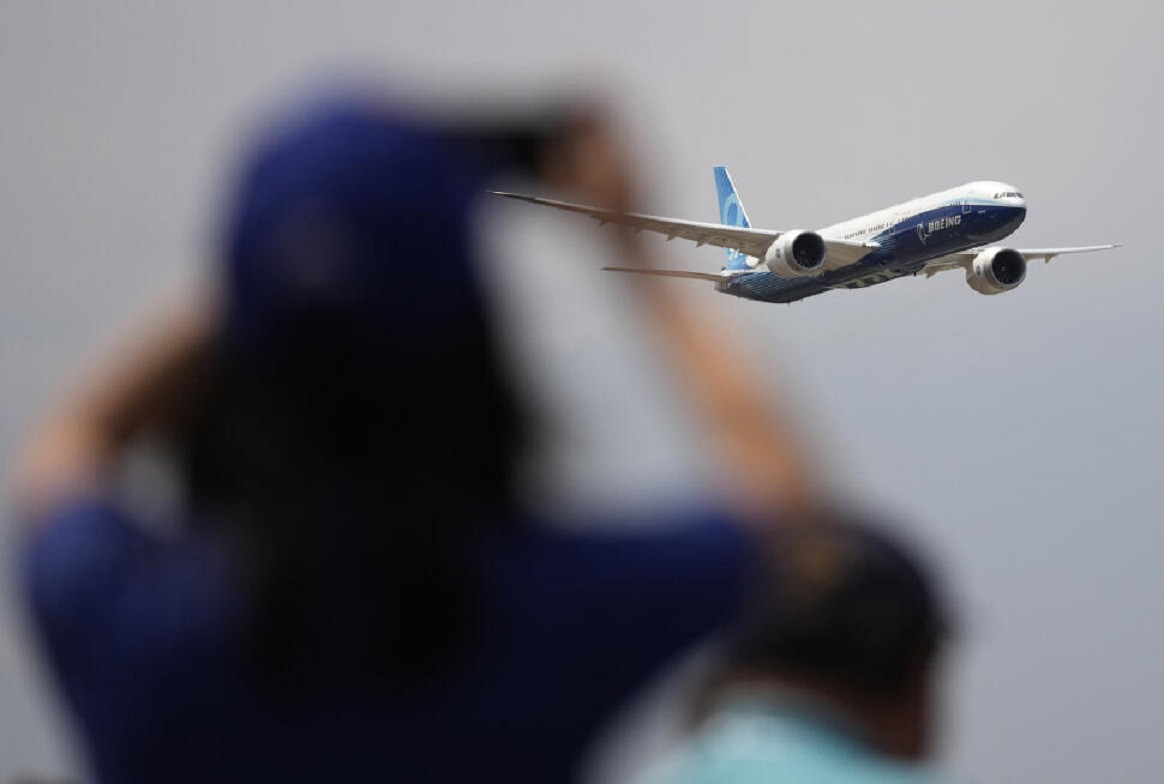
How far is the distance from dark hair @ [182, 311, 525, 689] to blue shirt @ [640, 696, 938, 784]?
769mm

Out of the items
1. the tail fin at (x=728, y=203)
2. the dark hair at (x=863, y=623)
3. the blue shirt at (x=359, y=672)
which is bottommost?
the blue shirt at (x=359, y=672)

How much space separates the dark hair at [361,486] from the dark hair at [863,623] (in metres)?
0.73

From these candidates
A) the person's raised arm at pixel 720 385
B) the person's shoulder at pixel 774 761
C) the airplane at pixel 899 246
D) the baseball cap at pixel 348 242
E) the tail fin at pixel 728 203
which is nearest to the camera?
the baseball cap at pixel 348 242

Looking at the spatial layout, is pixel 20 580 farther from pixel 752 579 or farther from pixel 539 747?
pixel 752 579

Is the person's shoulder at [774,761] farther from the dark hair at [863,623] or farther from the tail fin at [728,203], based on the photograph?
the tail fin at [728,203]

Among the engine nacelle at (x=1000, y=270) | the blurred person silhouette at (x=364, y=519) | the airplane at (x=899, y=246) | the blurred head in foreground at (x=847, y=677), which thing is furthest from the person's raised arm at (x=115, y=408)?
the engine nacelle at (x=1000, y=270)

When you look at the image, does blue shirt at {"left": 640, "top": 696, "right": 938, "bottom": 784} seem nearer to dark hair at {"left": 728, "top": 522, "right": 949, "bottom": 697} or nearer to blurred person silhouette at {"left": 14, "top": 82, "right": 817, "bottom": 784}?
dark hair at {"left": 728, "top": 522, "right": 949, "bottom": 697}

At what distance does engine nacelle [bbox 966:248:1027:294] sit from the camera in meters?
64.6

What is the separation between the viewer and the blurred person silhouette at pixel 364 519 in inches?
104

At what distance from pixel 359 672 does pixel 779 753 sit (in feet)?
3.00

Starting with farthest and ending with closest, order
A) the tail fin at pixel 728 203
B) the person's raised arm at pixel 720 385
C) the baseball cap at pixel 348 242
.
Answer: the tail fin at pixel 728 203 < the person's raised arm at pixel 720 385 < the baseball cap at pixel 348 242

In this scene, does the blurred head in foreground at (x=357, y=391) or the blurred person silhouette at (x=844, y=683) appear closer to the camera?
the blurred head in foreground at (x=357, y=391)

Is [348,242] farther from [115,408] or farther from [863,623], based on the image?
[863,623]

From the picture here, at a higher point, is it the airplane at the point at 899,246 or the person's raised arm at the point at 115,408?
the airplane at the point at 899,246
